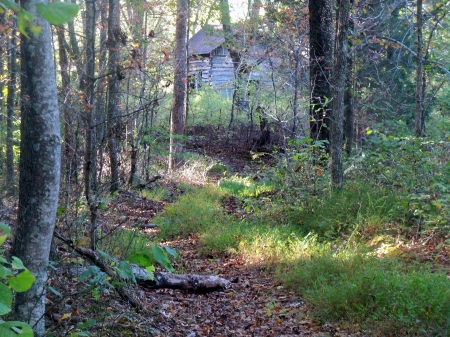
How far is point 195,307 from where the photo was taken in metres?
5.64

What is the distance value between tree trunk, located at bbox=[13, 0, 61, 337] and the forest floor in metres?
0.24

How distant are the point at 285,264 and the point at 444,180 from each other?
2647 millimetres

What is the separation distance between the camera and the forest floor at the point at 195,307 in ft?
13.5

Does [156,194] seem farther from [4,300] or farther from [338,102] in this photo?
[4,300]

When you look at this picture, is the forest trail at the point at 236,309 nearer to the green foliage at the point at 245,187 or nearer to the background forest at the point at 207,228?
the background forest at the point at 207,228

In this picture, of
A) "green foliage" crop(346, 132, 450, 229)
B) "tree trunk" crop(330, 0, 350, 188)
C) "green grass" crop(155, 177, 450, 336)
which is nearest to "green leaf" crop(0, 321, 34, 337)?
"green grass" crop(155, 177, 450, 336)

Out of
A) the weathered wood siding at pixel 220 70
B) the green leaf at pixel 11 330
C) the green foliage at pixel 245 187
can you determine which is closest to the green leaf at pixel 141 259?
the green leaf at pixel 11 330

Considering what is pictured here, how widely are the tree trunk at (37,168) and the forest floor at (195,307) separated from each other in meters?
0.24

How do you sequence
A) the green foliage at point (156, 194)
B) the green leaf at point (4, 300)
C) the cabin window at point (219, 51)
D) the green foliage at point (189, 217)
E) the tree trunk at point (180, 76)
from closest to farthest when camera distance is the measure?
the green leaf at point (4, 300) < the green foliage at point (189, 217) < the green foliage at point (156, 194) < the tree trunk at point (180, 76) < the cabin window at point (219, 51)

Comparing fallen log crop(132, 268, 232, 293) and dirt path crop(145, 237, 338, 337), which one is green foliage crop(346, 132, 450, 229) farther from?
fallen log crop(132, 268, 232, 293)

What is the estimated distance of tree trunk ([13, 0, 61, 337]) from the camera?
310 cm

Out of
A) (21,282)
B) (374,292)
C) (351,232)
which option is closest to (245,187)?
(351,232)

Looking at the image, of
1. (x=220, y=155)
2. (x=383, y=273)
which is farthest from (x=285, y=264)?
(x=220, y=155)

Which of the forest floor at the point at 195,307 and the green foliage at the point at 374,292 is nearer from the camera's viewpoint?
the forest floor at the point at 195,307
